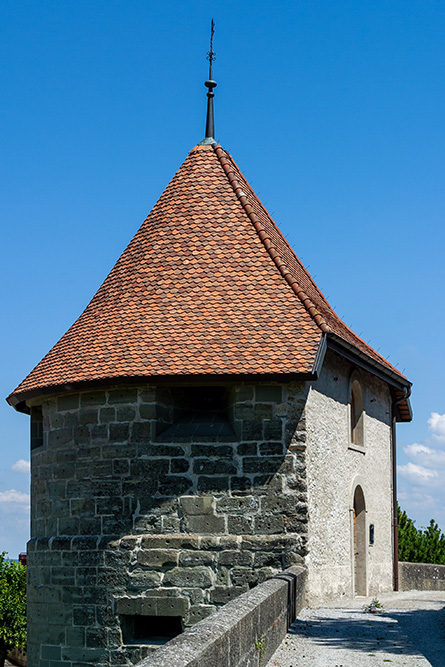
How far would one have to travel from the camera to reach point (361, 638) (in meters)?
8.22

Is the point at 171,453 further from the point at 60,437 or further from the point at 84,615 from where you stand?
the point at 84,615

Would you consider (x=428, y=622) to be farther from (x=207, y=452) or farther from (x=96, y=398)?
(x=96, y=398)

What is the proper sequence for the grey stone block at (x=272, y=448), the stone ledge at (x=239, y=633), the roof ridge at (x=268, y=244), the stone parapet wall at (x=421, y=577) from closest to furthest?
the stone ledge at (x=239, y=633)
the grey stone block at (x=272, y=448)
the roof ridge at (x=268, y=244)
the stone parapet wall at (x=421, y=577)

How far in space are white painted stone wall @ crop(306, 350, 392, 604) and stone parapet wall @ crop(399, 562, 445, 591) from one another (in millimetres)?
1587

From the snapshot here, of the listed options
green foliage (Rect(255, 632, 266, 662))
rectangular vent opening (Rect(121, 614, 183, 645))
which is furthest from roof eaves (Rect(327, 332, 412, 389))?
green foliage (Rect(255, 632, 266, 662))

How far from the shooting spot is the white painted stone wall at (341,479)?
447 inches

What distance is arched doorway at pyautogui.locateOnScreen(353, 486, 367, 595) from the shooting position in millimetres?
13773

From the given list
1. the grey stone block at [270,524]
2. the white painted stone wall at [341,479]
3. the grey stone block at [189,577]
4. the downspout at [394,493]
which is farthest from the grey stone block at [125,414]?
the downspout at [394,493]

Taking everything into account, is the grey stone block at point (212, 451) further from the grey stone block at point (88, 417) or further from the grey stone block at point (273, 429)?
the grey stone block at point (88, 417)

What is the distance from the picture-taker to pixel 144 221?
13.7 meters

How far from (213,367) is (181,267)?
209 cm

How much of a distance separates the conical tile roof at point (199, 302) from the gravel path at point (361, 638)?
2.73m

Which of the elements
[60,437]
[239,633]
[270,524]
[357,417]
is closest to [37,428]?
[60,437]

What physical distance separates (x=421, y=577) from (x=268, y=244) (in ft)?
27.7
